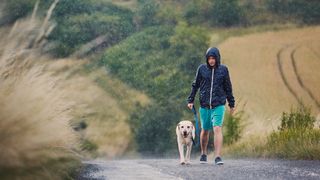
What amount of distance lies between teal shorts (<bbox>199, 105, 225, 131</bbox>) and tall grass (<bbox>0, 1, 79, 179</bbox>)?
3.64 meters

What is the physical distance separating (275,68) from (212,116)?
107ft

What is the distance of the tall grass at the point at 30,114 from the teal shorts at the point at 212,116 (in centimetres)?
364

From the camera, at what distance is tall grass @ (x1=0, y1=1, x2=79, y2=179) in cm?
444

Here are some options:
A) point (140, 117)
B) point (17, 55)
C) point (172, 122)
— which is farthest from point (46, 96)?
point (140, 117)

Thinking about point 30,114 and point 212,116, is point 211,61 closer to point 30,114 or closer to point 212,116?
point 212,116

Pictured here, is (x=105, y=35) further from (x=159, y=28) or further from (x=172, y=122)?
(x=172, y=122)

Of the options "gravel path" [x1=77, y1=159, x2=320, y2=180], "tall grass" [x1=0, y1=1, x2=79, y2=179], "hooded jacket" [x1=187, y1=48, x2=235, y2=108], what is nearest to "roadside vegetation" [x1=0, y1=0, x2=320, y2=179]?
"tall grass" [x1=0, y1=1, x2=79, y2=179]

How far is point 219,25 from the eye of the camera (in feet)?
153

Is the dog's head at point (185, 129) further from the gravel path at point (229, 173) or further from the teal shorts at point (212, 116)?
the gravel path at point (229, 173)

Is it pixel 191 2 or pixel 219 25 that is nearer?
pixel 219 25

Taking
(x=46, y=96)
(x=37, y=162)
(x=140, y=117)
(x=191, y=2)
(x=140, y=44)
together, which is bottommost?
(x=37, y=162)

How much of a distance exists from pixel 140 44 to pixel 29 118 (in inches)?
1705

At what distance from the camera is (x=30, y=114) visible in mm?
4594

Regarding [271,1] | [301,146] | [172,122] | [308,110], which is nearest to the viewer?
[301,146]
